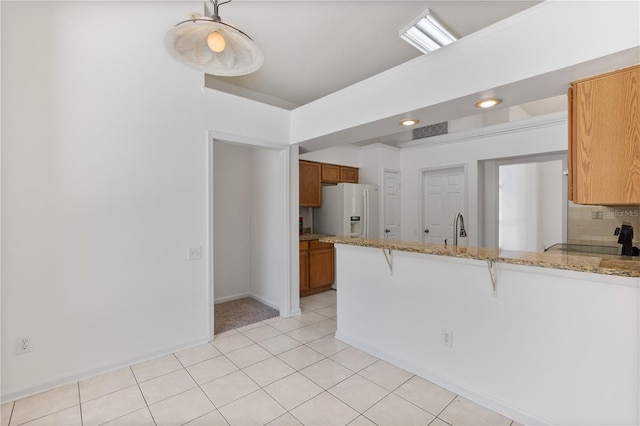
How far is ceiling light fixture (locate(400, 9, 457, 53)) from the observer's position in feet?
7.64

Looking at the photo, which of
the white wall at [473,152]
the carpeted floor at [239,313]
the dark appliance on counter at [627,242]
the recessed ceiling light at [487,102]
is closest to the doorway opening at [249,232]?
the carpeted floor at [239,313]

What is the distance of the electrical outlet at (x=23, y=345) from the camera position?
217cm

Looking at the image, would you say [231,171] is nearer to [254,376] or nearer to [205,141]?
[205,141]

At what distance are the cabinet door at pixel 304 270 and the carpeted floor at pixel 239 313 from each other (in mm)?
676

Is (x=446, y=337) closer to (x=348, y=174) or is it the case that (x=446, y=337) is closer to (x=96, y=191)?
(x=96, y=191)

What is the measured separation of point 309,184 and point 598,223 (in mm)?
4144

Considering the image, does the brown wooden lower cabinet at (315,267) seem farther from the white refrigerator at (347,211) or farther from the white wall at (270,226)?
the white wall at (270,226)

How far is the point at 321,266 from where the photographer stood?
4840 millimetres

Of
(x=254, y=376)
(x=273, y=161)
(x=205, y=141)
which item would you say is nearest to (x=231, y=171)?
(x=273, y=161)

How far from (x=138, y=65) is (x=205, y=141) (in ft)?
2.86

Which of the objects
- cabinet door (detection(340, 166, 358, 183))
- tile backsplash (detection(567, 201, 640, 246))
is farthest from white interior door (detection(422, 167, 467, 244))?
tile backsplash (detection(567, 201, 640, 246))

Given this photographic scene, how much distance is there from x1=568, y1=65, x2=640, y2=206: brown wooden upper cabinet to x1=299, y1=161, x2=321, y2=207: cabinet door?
11.5 feet

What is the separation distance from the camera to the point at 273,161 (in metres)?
4.00

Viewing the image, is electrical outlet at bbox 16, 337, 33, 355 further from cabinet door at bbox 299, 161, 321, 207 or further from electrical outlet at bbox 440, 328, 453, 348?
cabinet door at bbox 299, 161, 321, 207
